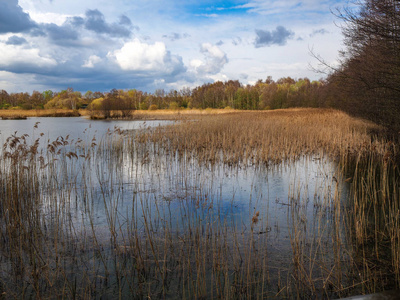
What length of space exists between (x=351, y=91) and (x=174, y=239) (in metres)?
12.9

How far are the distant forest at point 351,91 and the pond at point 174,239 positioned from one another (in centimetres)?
381

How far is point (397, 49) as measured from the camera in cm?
720

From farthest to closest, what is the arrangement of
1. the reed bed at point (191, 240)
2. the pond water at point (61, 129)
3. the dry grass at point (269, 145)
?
the pond water at point (61, 129)
the dry grass at point (269, 145)
the reed bed at point (191, 240)

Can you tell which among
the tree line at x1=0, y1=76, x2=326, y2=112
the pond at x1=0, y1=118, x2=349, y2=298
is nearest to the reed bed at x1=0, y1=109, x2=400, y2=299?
the pond at x1=0, y1=118, x2=349, y2=298

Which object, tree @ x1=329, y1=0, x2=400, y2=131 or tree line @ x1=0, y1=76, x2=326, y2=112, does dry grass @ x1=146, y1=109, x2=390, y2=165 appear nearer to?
tree @ x1=329, y1=0, x2=400, y2=131

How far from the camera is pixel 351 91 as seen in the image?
14039 millimetres

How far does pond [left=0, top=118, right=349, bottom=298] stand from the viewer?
315cm

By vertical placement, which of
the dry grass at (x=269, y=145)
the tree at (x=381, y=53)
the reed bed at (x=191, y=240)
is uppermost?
the tree at (x=381, y=53)

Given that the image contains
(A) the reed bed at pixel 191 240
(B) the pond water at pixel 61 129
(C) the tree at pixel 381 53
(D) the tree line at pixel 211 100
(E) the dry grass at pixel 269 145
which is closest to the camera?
(A) the reed bed at pixel 191 240

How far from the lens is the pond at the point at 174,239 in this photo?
315cm

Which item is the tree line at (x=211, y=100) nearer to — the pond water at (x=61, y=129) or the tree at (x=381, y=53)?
the pond water at (x=61, y=129)

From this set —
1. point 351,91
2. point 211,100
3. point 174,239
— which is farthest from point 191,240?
point 211,100

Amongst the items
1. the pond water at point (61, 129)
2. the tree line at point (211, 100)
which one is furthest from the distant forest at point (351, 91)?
the pond water at point (61, 129)

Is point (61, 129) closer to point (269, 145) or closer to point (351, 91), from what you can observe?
point (269, 145)
